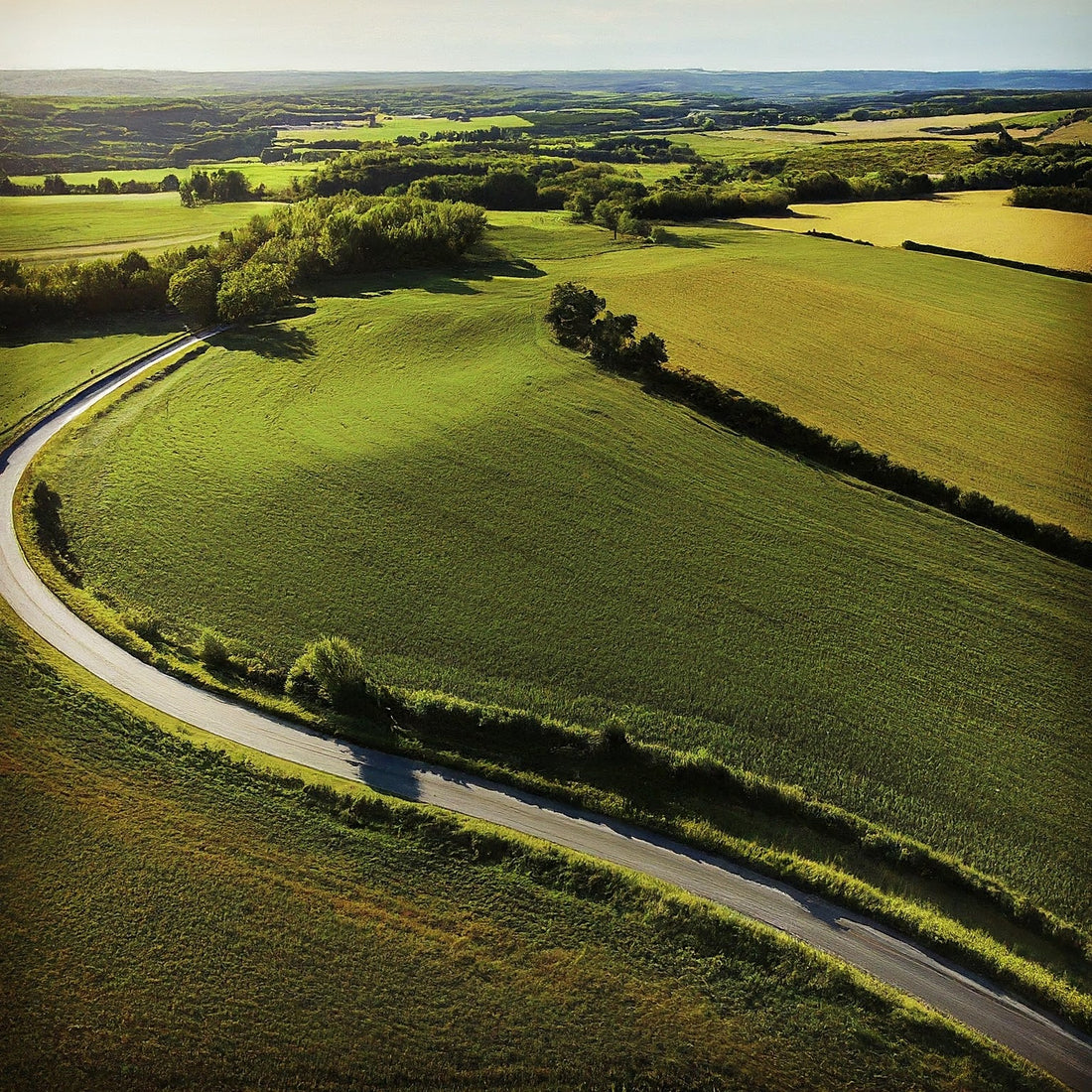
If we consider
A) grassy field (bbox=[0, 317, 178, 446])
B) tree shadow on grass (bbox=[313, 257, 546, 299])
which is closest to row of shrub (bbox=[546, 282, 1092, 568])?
tree shadow on grass (bbox=[313, 257, 546, 299])

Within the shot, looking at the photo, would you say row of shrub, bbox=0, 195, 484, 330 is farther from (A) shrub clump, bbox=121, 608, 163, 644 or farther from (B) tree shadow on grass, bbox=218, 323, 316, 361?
(A) shrub clump, bbox=121, 608, 163, 644

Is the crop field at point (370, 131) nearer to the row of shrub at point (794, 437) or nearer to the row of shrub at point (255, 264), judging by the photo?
the row of shrub at point (255, 264)

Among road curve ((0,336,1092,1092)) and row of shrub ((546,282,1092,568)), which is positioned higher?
row of shrub ((546,282,1092,568))

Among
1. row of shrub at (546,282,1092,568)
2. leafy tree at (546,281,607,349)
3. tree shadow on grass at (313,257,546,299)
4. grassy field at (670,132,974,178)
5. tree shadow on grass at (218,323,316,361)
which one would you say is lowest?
row of shrub at (546,282,1092,568)

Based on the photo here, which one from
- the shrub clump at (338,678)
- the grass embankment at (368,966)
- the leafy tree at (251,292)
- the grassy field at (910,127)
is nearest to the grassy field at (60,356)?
the leafy tree at (251,292)

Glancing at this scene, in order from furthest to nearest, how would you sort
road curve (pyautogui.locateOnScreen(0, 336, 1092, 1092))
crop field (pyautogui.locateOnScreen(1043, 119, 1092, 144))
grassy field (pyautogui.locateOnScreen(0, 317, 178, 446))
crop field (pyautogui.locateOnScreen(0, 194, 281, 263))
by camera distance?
crop field (pyautogui.locateOnScreen(1043, 119, 1092, 144))
crop field (pyautogui.locateOnScreen(0, 194, 281, 263))
grassy field (pyautogui.locateOnScreen(0, 317, 178, 446))
road curve (pyautogui.locateOnScreen(0, 336, 1092, 1092))

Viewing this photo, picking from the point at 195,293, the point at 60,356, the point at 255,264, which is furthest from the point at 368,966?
the point at 255,264

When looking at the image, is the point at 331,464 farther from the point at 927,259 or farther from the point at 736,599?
the point at 927,259
